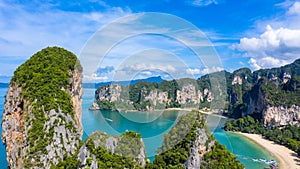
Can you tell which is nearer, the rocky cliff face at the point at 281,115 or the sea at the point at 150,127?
the sea at the point at 150,127

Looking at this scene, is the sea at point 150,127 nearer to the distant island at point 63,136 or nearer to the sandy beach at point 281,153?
the distant island at point 63,136

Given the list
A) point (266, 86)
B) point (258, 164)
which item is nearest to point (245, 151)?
point (258, 164)

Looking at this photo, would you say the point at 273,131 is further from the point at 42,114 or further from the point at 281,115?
the point at 42,114

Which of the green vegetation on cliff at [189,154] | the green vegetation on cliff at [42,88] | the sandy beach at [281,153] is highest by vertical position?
the green vegetation on cliff at [42,88]

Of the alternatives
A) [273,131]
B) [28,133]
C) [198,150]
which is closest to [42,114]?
[28,133]

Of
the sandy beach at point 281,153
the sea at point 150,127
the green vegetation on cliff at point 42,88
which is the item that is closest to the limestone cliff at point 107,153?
the sea at point 150,127

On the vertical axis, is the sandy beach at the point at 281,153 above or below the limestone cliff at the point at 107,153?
below
